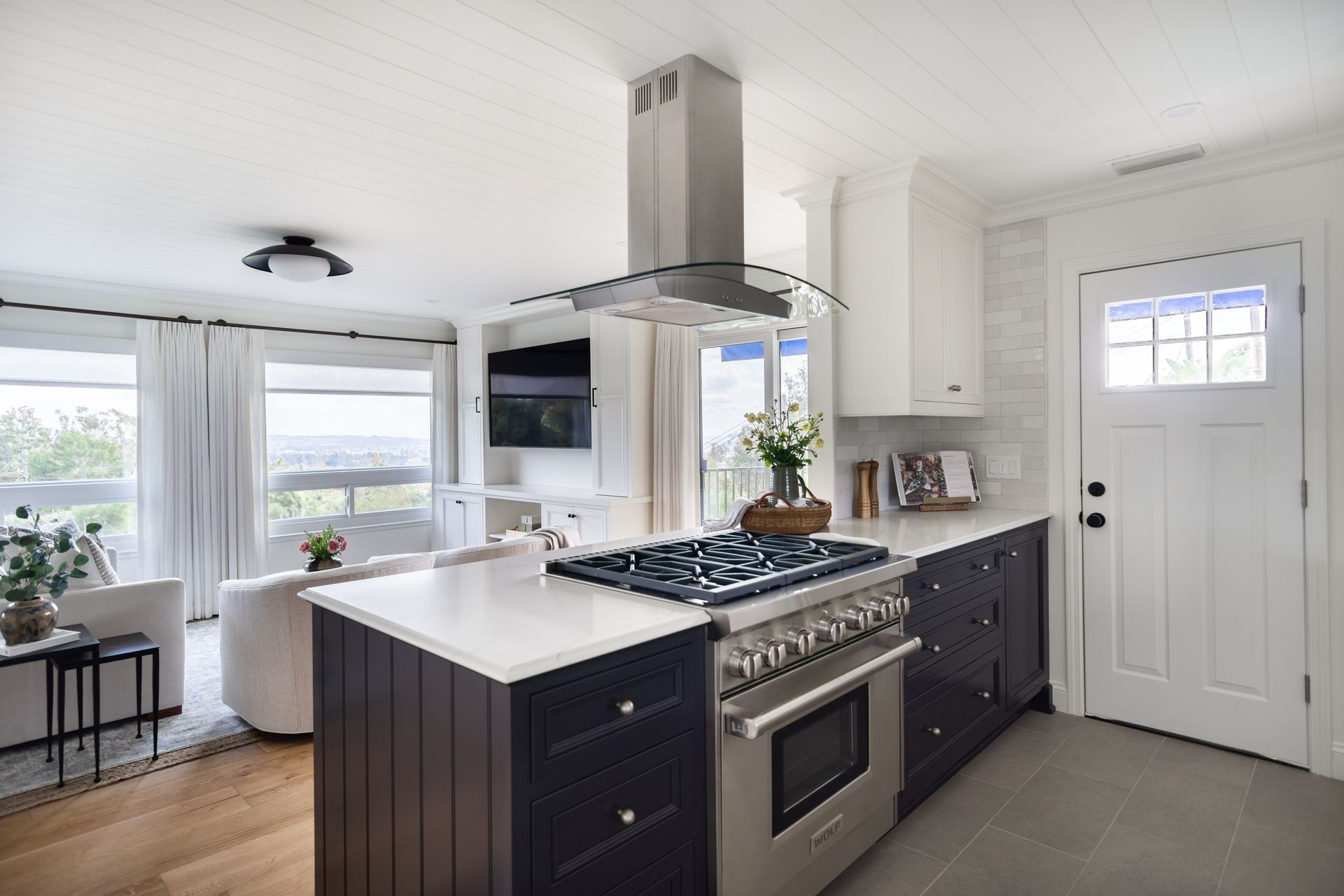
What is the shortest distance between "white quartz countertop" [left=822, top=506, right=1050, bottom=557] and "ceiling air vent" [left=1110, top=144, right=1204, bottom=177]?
1497 millimetres

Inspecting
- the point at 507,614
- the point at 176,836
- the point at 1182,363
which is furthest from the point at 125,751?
the point at 1182,363

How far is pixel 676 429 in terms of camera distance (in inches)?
201

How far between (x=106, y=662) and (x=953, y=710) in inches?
134

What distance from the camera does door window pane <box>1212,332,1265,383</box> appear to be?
2.74 metres

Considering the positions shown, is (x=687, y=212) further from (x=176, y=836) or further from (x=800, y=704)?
(x=176, y=836)

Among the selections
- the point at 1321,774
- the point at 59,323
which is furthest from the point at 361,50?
the point at 59,323

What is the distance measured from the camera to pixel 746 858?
1604mm

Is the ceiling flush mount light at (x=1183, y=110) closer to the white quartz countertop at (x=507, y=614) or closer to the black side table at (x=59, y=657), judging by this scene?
the white quartz countertop at (x=507, y=614)

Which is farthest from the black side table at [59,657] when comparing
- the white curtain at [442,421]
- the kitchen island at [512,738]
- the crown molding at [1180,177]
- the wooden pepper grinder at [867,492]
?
the crown molding at [1180,177]

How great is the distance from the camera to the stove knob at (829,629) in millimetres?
1828

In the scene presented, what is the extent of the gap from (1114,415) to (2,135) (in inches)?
174

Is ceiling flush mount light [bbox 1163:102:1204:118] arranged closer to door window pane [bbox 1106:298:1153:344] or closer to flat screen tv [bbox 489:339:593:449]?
door window pane [bbox 1106:298:1153:344]

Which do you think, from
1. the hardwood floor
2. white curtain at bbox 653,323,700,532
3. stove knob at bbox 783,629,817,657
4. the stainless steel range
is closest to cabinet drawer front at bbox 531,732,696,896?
the stainless steel range

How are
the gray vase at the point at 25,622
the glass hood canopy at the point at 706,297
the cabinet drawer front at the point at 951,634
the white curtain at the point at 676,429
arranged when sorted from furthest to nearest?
the white curtain at the point at 676,429 → the gray vase at the point at 25,622 → the cabinet drawer front at the point at 951,634 → the glass hood canopy at the point at 706,297
